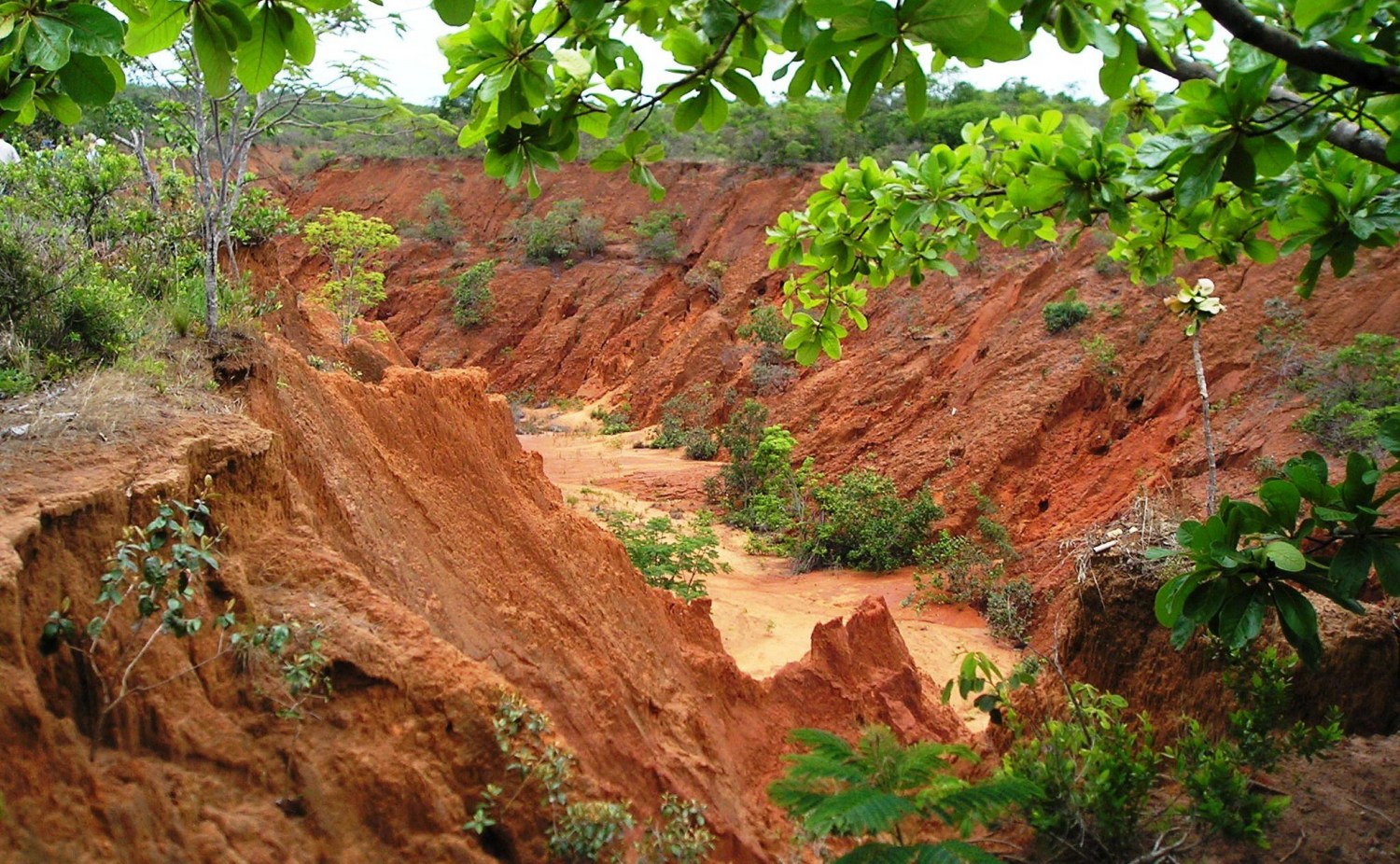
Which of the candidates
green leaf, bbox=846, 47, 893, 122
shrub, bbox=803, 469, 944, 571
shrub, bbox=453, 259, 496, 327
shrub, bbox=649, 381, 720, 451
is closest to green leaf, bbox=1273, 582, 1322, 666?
green leaf, bbox=846, 47, 893, 122

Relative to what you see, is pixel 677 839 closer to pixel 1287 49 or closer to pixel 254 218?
pixel 1287 49

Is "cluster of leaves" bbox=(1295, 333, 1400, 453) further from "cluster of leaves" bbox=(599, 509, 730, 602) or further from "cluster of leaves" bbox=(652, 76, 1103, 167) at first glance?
"cluster of leaves" bbox=(652, 76, 1103, 167)

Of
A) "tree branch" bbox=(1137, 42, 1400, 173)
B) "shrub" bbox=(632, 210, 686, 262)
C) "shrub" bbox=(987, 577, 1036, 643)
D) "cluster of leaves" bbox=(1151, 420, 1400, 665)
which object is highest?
"shrub" bbox=(632, 210, 686, 262)

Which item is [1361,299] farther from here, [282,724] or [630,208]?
[630,208]

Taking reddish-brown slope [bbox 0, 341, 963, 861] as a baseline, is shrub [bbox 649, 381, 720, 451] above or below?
below

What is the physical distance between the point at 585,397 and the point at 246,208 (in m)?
22.9

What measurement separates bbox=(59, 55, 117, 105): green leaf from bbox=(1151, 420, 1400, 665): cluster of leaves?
2.67 m

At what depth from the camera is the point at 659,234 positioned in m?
33.9

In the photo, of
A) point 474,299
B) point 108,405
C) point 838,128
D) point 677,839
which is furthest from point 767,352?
point 108,405

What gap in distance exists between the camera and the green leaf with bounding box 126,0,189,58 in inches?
70.0

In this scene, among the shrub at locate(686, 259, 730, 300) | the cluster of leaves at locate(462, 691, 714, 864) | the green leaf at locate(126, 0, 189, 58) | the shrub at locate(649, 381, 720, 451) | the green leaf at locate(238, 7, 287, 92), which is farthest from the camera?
the shrub at locate(686, 259, 730, 300)

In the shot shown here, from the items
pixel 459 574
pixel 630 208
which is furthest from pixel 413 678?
pixel 630 208

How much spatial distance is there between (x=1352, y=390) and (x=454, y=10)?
12889 mm

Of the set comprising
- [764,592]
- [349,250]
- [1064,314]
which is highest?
[349,250]
